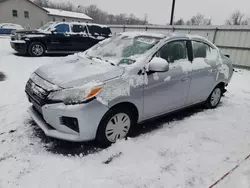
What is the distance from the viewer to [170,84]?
324cm

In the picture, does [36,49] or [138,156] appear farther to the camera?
[36,49]

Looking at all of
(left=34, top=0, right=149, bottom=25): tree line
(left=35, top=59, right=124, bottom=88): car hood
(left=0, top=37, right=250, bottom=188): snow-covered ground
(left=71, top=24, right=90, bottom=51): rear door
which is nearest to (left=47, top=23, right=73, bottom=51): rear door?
(left=71, top=24, right=90, bottom=51): rear door

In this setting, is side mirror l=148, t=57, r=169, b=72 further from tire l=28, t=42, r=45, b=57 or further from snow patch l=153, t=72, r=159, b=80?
tire l=28, t=42, r=45, b=57

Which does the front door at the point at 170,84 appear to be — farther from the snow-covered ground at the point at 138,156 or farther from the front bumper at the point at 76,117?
the front bumper at the point at 76,117

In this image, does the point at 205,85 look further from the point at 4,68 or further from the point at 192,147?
the point at 4,68

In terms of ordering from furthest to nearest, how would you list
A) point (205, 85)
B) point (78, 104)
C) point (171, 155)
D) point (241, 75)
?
1. point (241, 75)
2. point (205, 85)
3. point (171, 155)
4. point (78, 104)

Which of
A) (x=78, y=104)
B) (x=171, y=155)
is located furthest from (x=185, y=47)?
(x=78, y=104)

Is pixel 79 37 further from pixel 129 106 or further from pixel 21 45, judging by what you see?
pixel 129 106

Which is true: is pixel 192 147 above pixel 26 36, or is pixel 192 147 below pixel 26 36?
below

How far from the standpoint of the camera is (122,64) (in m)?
2.95

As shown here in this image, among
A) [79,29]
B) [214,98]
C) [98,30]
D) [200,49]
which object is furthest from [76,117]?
[98,30]

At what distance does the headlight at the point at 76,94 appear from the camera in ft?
7.95

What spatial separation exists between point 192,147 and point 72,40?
8.87 metres

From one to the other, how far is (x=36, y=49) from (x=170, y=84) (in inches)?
317
